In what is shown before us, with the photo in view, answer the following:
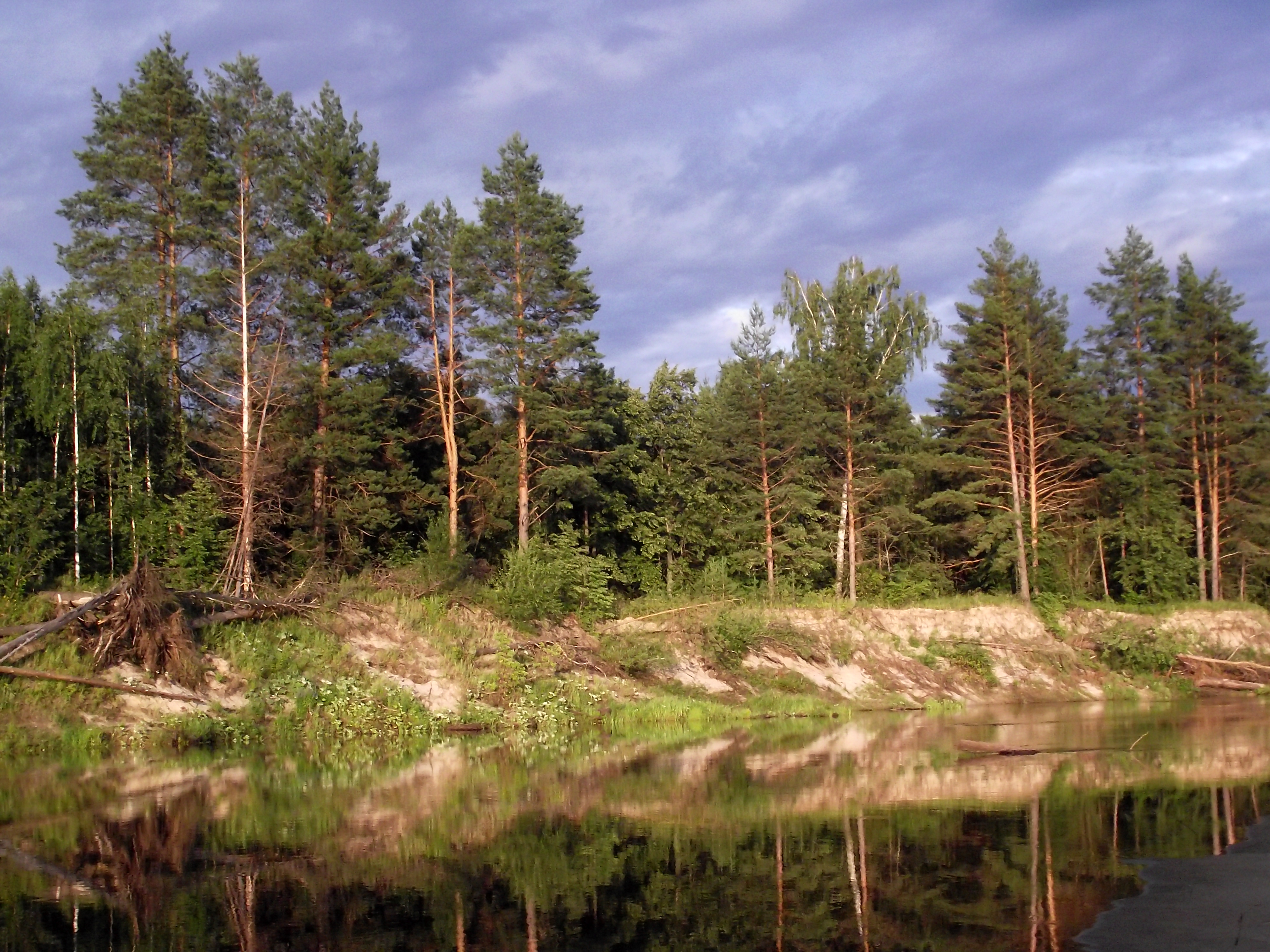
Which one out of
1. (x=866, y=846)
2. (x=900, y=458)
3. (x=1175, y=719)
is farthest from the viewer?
(x=900, y=458)

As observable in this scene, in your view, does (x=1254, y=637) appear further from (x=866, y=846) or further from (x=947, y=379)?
(x=866, y=846)

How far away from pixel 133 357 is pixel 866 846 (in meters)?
29.1

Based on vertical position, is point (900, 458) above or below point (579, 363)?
below

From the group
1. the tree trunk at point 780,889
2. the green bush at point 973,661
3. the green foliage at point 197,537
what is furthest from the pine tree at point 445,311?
the tree trunk at point 780,889

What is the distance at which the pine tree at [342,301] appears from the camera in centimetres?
3594

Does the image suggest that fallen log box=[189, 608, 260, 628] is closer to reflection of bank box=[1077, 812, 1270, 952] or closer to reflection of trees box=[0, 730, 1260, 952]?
reflection of trees box=[0, 730, 1260, 952]

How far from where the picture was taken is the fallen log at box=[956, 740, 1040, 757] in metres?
20.5

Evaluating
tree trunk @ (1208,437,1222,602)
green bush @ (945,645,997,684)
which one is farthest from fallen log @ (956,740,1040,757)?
tree trunk @ (1208,437,1222,602)

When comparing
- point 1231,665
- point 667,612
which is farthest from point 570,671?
point 1231,665

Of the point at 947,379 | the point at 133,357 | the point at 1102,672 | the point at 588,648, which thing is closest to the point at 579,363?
the point at 588,648

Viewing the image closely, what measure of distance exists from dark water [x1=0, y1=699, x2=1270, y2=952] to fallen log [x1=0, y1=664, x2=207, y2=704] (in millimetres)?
3176

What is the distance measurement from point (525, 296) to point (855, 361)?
14826mm

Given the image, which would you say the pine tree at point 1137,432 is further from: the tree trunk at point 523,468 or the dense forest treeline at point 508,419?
the tree trunk at point 523,468

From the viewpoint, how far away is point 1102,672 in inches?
1612
